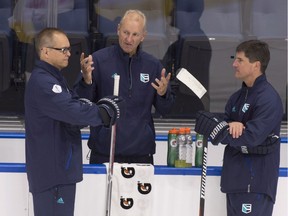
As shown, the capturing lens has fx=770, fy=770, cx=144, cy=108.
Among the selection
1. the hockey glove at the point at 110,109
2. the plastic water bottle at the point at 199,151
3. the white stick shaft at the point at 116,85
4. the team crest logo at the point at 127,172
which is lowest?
the team crest logo at the point at 127,172

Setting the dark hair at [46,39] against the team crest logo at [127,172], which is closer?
the dark hair at [46,39]

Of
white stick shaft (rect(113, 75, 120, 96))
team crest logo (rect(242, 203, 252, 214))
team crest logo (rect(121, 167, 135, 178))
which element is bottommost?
team crest logo (rect(242, 203, 252, 214))

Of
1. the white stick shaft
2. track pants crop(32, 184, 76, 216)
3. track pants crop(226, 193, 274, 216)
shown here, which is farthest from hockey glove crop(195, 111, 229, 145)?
track pants crop(32, 184, 76, 216)

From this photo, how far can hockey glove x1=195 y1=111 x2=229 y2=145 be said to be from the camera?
390 centimetres

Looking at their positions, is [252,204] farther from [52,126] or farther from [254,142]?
[52,126]

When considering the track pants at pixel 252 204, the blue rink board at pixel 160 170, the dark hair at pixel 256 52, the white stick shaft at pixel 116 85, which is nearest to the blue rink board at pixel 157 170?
the blue rink board at pixel 160 170

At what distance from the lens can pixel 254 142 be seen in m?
3.83

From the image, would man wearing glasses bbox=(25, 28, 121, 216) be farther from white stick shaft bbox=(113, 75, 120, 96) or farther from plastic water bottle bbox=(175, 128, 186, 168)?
plastic water bottle bbox=(175, 128, 186, 168)

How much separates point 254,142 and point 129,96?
833mm

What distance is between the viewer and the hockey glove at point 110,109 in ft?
12.7

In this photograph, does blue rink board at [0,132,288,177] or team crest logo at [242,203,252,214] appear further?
blue rink board at [0,132,288,177]

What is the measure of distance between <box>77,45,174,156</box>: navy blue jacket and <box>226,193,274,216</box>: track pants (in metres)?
0.67

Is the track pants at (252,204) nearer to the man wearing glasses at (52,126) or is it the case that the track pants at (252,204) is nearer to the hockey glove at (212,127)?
the hockey glove at (212,127)

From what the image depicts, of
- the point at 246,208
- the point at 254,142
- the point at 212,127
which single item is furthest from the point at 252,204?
the point at 212,127
